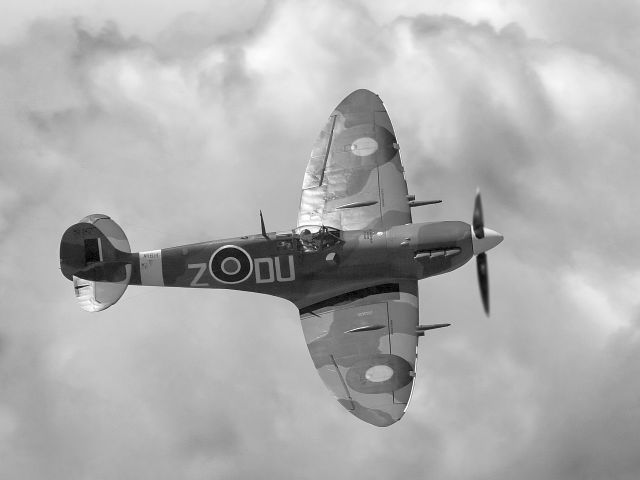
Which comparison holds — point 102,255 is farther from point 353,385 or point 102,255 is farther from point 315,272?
point 353,385

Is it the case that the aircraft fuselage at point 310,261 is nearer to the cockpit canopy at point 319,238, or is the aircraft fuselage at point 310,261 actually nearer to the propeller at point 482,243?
the cockpit canopy at point 319,238

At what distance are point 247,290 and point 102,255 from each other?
4.50 m

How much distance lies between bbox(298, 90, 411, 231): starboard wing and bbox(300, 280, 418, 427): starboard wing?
2311mm

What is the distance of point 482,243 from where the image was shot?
33.5 metres

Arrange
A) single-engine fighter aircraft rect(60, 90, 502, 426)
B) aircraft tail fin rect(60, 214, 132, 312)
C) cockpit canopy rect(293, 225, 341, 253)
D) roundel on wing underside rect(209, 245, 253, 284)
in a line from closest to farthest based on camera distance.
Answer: single-engine fighter aircraft rect(60, 90, 502, 426)
cockpit canopy rect(293, 225, 341, 253)
roundel on wing underside rect(209, 245, 253, 284)
aircraft tail fin rect(60, 214, 132, 312)

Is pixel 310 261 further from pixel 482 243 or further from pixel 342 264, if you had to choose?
pixel 482 243

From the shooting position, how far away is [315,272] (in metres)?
34.2

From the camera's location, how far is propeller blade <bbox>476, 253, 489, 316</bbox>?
30.6 meters

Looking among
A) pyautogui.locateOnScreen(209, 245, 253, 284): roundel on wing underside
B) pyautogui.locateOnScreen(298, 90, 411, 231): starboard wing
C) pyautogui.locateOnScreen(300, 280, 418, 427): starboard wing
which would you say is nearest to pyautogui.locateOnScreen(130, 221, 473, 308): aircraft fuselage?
pyautogui.locateOnScreen(209, 245, 253, 284): roundel on wing underside

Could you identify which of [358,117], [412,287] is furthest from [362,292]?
[358,117]

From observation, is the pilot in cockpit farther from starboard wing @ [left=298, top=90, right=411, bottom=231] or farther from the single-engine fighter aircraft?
starboard wing @ [left=298, top=90, right=411, bottom=231]

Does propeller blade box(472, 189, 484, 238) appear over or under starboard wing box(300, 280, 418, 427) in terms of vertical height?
over

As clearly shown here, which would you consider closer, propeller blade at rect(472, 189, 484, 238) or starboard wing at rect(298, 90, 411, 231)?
propeller blade at rect(472, 189, 484, 238)

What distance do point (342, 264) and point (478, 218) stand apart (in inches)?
180
